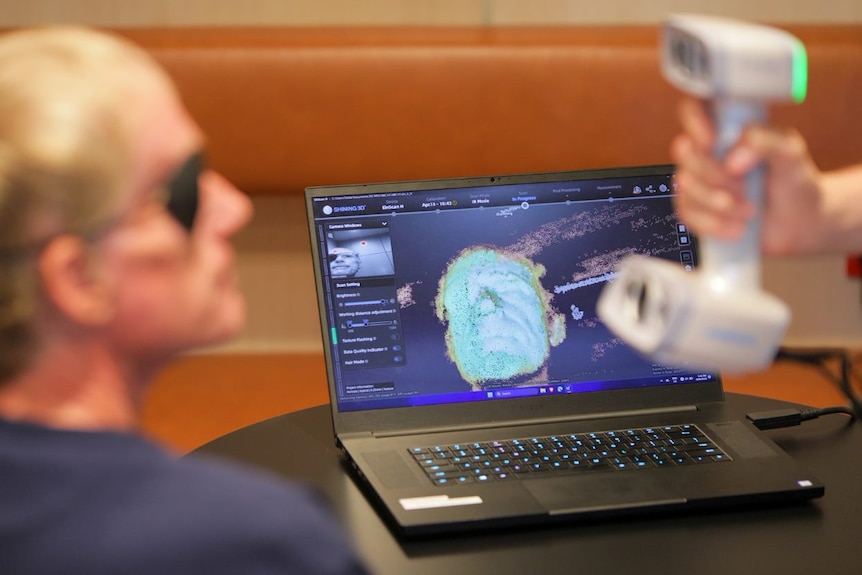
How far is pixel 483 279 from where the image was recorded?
152 cm

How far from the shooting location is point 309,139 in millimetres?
2414

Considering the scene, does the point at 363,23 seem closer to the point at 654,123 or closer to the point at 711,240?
the point at 654,123

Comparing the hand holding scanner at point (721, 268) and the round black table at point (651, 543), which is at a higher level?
the hand holding scanner at point (721, 268)

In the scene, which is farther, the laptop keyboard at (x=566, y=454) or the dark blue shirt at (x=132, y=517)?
the laptop keyboard at (x=566, y=454)

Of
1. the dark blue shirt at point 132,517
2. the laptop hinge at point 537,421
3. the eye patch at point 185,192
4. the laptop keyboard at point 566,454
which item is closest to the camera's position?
the dark blue shirt at point 132,517

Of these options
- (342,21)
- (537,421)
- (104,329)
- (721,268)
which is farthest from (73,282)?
(342,21)

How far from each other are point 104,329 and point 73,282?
54 millimetres

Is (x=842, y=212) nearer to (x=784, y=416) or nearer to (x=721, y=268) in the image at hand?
(x=721, y=268)

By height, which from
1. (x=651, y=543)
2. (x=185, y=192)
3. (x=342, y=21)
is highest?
(x=342, y=21)

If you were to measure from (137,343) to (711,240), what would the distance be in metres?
0.46

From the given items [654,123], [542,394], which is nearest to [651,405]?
→ [542,394]

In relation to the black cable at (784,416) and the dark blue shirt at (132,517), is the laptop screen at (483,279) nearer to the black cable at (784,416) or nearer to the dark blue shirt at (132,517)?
the black cable at (784,416)

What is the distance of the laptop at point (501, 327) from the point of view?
4.65 feet

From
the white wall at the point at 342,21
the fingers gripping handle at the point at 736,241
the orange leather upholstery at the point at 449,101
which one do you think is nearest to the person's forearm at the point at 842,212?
the fingers gripping handle at the point at 736,241
